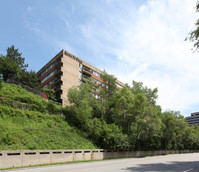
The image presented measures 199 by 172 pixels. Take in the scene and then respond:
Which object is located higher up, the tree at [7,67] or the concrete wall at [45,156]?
the tree at [7,67]

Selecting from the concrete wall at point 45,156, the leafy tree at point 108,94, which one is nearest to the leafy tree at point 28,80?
the leafy tree at point 108,94

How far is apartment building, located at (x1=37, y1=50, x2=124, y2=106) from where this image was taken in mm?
46203

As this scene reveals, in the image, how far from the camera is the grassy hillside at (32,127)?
1780cm

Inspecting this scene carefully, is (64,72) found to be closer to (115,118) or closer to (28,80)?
(28,80)

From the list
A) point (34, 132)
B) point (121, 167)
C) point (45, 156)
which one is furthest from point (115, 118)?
point (121, 167)

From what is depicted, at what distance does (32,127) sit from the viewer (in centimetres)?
2191

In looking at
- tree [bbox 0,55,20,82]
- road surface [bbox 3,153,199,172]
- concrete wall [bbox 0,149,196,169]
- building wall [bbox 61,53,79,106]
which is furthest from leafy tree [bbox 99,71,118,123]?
road surface [bbox 3,153,199,172]

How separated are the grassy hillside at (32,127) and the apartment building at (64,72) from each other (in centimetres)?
1501

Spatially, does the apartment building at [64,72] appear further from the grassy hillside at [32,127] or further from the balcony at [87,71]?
A: the grassy hillside at [32,127]

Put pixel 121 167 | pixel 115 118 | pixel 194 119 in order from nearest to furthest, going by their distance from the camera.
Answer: pixel 121 167, pixel 115 118, pixel 194 119

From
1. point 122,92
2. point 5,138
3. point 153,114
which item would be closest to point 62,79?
point 122,92

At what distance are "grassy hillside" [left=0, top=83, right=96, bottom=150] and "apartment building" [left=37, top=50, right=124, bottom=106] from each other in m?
15.0

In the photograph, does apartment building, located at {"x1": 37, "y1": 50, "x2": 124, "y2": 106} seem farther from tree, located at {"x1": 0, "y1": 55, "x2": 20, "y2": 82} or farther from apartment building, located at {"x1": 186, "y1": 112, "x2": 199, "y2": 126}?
A: apartment building, located at {"x1": 186, "y1": 112, "x2": 199, "y2": 126}

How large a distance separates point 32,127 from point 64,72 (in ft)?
86.0
